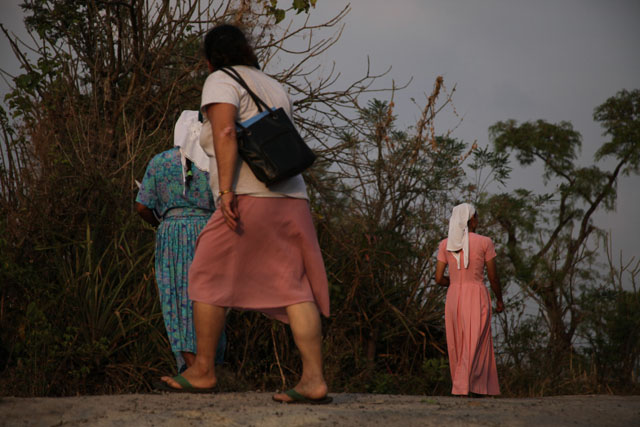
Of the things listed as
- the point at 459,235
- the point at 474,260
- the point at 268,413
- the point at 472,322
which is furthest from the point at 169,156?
the point at 472,322

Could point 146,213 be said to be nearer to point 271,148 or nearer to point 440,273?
point 271,148

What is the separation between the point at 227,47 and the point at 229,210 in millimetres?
855

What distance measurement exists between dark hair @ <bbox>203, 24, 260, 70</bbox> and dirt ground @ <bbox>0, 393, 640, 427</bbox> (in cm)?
167

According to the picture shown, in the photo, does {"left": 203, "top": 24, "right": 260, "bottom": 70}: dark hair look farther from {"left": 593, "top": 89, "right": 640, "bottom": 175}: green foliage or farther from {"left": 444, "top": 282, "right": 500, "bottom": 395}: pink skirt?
{"left": 593, "top": 89, "right": 640, "bottom": 175}: green foliage

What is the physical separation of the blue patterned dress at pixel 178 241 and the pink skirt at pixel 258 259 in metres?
0.87

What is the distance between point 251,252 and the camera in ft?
11.2

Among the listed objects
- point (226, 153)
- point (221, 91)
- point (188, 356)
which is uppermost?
point (221, 91)

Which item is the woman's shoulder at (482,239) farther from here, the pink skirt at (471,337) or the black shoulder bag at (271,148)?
the black shoulder bag at (271,148)

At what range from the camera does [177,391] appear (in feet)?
11.8

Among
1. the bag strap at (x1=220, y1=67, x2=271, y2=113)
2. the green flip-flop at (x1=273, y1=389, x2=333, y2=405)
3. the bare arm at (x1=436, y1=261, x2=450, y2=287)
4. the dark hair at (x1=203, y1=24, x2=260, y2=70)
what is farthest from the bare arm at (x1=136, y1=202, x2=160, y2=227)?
the bare arm at (x1=436, y1=261, x2=450, y2=287)

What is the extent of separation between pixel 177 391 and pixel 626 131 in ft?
89.1

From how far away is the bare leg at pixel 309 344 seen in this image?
3.37 meters

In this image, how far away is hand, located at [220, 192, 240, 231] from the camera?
3.35 meters

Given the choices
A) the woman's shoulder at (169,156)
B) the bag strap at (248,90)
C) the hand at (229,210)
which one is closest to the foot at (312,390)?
the hand at (229,210)
